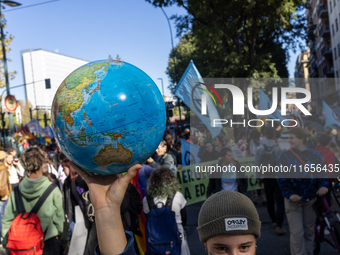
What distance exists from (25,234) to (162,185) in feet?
5.35

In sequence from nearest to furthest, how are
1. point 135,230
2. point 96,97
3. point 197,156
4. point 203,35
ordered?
point 96,97 → point 135,230 → point 197,156 → point 203,35

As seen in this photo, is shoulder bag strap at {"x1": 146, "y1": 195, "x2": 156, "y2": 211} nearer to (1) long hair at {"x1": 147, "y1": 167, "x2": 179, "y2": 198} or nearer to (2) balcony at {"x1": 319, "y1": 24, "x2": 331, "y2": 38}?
(1) long hair at {"x1": 147, "y1": 167, "x2": 179, "y2": 198}

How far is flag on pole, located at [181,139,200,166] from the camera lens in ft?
28.1

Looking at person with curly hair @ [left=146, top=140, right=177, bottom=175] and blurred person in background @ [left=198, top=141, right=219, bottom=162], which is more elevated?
person with curly hair @ [left=146, top=140, right=177, bottom=175]

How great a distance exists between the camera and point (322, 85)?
207 ft

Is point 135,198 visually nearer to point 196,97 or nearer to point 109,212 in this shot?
point 109,212

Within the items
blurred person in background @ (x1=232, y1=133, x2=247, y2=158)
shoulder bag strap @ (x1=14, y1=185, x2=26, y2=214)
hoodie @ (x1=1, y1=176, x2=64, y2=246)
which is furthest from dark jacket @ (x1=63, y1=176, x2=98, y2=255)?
blurred person in background @ (x1=232, y1=133, x2=247, y2=158)

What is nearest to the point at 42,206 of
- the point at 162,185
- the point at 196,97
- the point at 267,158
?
the point at 162,185

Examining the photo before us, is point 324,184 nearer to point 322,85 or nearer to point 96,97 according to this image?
point 96,97

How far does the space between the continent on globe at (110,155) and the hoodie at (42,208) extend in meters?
2.54

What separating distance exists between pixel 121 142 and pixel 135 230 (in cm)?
283

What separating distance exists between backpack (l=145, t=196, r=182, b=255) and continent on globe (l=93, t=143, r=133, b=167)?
2335 mm

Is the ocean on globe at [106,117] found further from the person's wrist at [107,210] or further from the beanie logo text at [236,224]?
the beanie logo text at [236,224]

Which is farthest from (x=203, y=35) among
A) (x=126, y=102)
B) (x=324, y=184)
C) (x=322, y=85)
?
(x=322, y=85)
